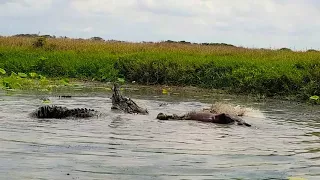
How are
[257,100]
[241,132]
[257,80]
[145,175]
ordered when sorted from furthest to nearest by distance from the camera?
[257,80] → [257,100] → [241,132] → [145,175]

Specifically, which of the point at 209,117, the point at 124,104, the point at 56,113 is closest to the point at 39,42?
the point at 124,104

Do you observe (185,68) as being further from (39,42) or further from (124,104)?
(39,42)

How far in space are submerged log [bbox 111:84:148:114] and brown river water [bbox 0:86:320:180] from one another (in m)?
0.33

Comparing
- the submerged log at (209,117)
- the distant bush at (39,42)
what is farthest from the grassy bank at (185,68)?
the submerged log at (209,117)

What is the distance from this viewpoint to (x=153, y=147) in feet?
28.2

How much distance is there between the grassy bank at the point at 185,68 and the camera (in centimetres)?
1897

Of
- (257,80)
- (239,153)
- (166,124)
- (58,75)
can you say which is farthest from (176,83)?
(239,153)

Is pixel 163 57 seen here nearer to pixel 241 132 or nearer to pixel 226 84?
pixel 226 84

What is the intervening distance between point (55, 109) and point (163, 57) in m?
12.9

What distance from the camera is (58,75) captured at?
79.8 ft

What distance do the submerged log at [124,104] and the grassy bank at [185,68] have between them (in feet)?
23.0

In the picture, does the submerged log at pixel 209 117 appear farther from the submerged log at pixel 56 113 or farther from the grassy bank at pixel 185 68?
the grassy bank at pixel 185 68

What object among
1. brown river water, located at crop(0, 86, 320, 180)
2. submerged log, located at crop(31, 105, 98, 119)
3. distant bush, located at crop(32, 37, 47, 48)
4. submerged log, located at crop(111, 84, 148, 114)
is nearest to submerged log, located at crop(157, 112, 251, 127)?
brown river water, located at crop(0, 86, 320, 180)

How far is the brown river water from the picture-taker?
6855mm
